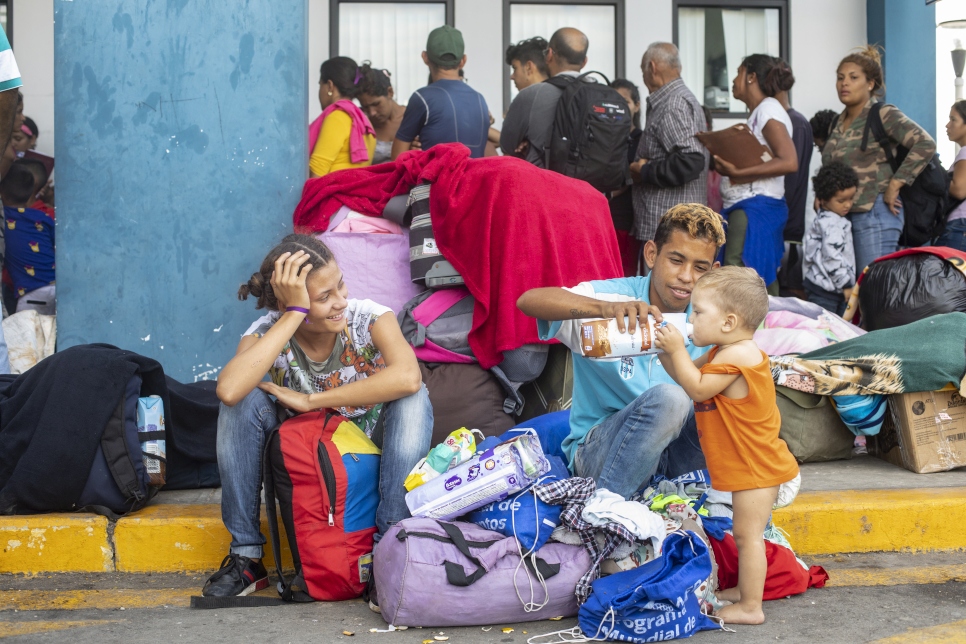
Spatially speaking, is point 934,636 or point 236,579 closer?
point 934,636

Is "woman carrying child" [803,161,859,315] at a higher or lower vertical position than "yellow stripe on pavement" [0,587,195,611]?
higher

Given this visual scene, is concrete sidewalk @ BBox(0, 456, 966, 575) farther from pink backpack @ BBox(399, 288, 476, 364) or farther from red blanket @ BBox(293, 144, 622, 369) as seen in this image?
red blanket @ BBox(293, 144, 622, 369)

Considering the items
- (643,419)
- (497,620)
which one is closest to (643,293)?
(643,419)

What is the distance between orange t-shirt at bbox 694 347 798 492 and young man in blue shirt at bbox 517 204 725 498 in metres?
0.23

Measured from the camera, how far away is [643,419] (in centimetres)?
331

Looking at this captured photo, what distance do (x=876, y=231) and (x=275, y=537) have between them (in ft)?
14.8

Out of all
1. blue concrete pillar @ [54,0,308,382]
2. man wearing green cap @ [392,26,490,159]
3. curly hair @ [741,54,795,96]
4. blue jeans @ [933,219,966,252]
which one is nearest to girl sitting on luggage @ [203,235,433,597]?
blue concrete pillar @ [54,0,308,382]

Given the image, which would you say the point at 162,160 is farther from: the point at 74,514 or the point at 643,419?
the point at 643,419

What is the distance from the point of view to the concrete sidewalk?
3664 millimetres

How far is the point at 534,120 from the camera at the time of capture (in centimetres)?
570

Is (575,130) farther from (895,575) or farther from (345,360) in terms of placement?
(895,575)

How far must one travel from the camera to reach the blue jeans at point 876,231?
643 cm

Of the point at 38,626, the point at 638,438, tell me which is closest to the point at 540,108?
the point at 638,438

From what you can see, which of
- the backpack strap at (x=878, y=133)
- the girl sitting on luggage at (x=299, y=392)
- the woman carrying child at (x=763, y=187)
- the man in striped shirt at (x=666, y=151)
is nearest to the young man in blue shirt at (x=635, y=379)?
the girl sitting on luggage at (x=299, y=392)
